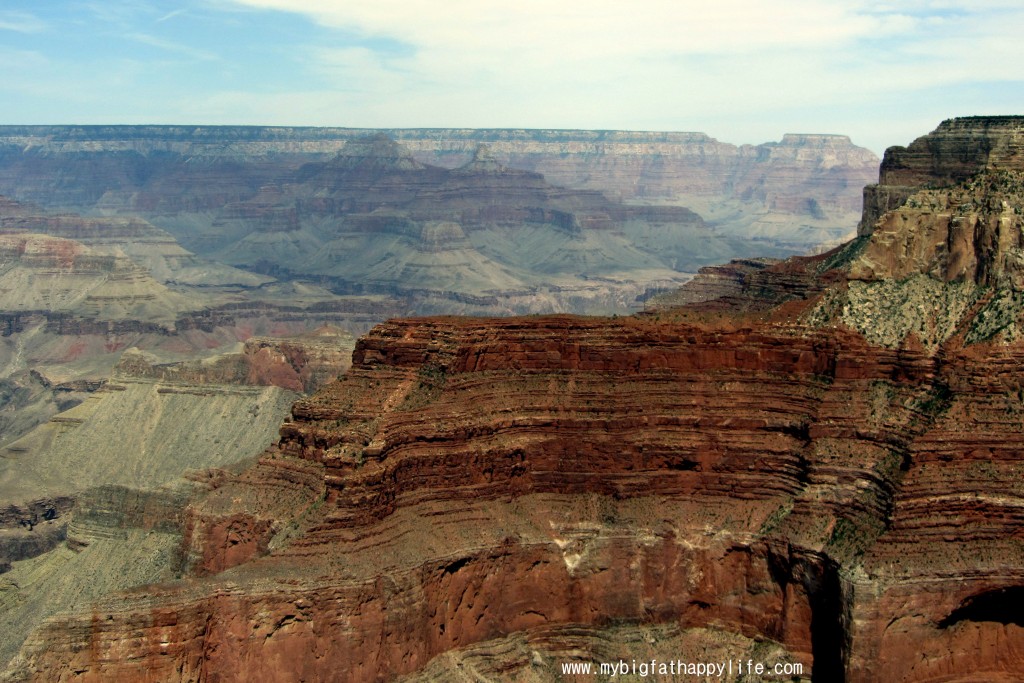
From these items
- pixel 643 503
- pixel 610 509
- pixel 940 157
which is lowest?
pixel 610 509

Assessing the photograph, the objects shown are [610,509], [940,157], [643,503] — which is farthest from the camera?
[940,157]

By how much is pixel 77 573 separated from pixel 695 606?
3020 cm

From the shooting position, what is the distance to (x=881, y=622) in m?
43.4

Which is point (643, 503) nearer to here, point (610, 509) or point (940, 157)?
point (610, 509)

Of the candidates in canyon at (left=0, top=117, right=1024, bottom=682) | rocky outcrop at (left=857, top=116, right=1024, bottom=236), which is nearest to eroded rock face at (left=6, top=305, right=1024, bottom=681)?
canyon at (left=0, top=117, right=1024, bottom=682)

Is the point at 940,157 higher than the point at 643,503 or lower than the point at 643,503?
higher

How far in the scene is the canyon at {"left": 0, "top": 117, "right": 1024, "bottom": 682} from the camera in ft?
143

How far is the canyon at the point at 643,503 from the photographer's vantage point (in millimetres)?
43594

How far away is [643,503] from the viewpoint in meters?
51.0

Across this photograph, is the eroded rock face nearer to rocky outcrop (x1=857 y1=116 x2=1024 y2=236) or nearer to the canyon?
the canyon

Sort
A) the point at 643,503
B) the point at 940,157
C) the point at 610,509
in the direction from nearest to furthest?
the point at 610,509 < the point at 643,503 < the point at 940,157

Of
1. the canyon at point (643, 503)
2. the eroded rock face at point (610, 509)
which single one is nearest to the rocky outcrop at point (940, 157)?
the canyon at point (643, 503)

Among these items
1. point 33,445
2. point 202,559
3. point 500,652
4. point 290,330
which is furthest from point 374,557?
point 290,330

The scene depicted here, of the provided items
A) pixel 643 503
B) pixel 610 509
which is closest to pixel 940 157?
pixel 643 503
